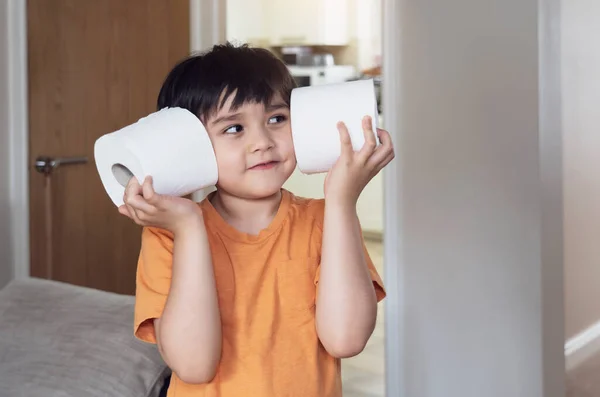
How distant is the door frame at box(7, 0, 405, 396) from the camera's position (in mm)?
2154

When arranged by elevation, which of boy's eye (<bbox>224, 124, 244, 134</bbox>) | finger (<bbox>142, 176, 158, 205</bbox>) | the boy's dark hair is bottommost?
finger (<bbox>142, 176, 158, 205</bbox>)

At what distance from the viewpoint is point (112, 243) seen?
8.14 ft

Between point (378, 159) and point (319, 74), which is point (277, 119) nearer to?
point (378, 159)

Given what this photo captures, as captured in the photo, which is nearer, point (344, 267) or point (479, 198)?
point (344, 267)

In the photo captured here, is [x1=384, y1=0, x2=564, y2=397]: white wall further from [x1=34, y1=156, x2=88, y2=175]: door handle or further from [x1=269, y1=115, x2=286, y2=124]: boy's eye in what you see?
[x1=34, y1=156, x2=88, y2=175]: door handle

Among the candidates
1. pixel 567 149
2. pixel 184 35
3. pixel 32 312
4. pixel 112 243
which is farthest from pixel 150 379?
pixel 567 149

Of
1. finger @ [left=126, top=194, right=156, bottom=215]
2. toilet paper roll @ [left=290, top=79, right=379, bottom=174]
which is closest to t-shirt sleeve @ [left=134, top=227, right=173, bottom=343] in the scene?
finger @ [left=126, top=194, right=156, bottom=215]

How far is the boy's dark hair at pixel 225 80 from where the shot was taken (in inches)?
34.3

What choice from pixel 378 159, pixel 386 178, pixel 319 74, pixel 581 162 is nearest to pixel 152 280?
pixel 378 159

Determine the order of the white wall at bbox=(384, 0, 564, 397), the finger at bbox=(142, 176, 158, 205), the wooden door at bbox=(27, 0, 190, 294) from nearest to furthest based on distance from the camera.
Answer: the finger at bbox=(142, 176, 158, 205), the white wall at bbox=(384, 0, 564, 397), the wooden door at bbox=(27, 0, 190, 294)

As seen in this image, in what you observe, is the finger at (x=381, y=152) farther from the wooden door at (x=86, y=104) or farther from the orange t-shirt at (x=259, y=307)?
the wooden door at (x=86, y=104)

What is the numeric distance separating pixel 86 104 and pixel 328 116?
1763mm

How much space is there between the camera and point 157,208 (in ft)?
2.59

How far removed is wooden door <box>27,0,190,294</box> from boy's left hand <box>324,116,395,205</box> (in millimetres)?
Answer: 1712
